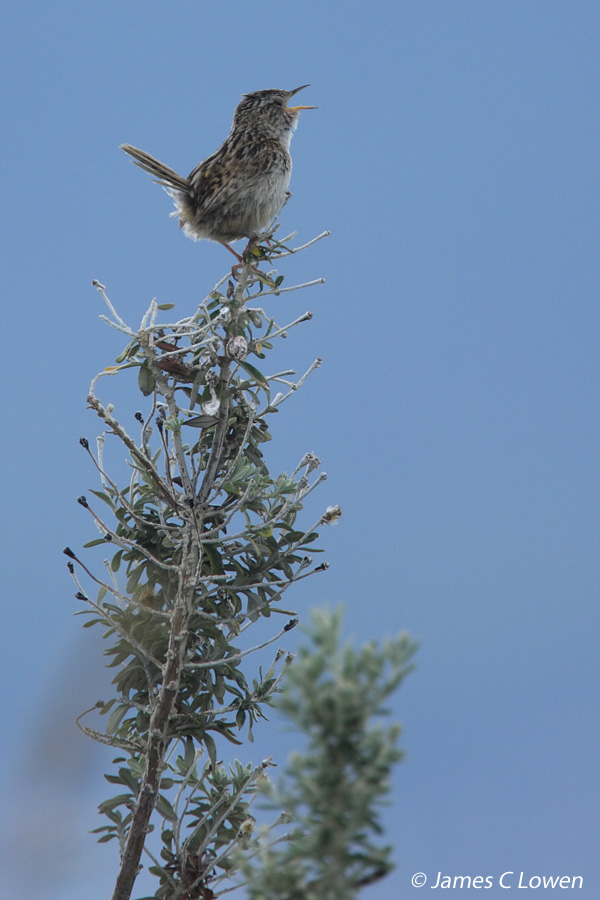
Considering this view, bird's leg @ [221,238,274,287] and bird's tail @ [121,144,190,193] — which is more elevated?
bird's tail @ [121,144,190,193]

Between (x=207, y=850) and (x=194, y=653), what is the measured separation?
1204 millimetres

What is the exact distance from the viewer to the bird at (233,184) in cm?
663

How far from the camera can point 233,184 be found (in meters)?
6.63

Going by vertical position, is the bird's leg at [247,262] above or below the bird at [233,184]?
below

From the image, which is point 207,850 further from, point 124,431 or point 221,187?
point 221,187

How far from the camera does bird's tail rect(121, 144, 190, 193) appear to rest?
665cm

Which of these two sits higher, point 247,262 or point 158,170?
point 158,170

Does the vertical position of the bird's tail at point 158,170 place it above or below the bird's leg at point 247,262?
above

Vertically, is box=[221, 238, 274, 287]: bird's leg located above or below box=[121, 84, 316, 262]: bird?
below

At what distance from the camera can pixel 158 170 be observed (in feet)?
22.4

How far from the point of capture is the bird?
261 inches

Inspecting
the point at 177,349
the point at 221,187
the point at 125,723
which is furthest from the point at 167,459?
the point at 221,187

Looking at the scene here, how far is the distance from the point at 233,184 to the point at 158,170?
620 millimetres

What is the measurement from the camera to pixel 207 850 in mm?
5602
